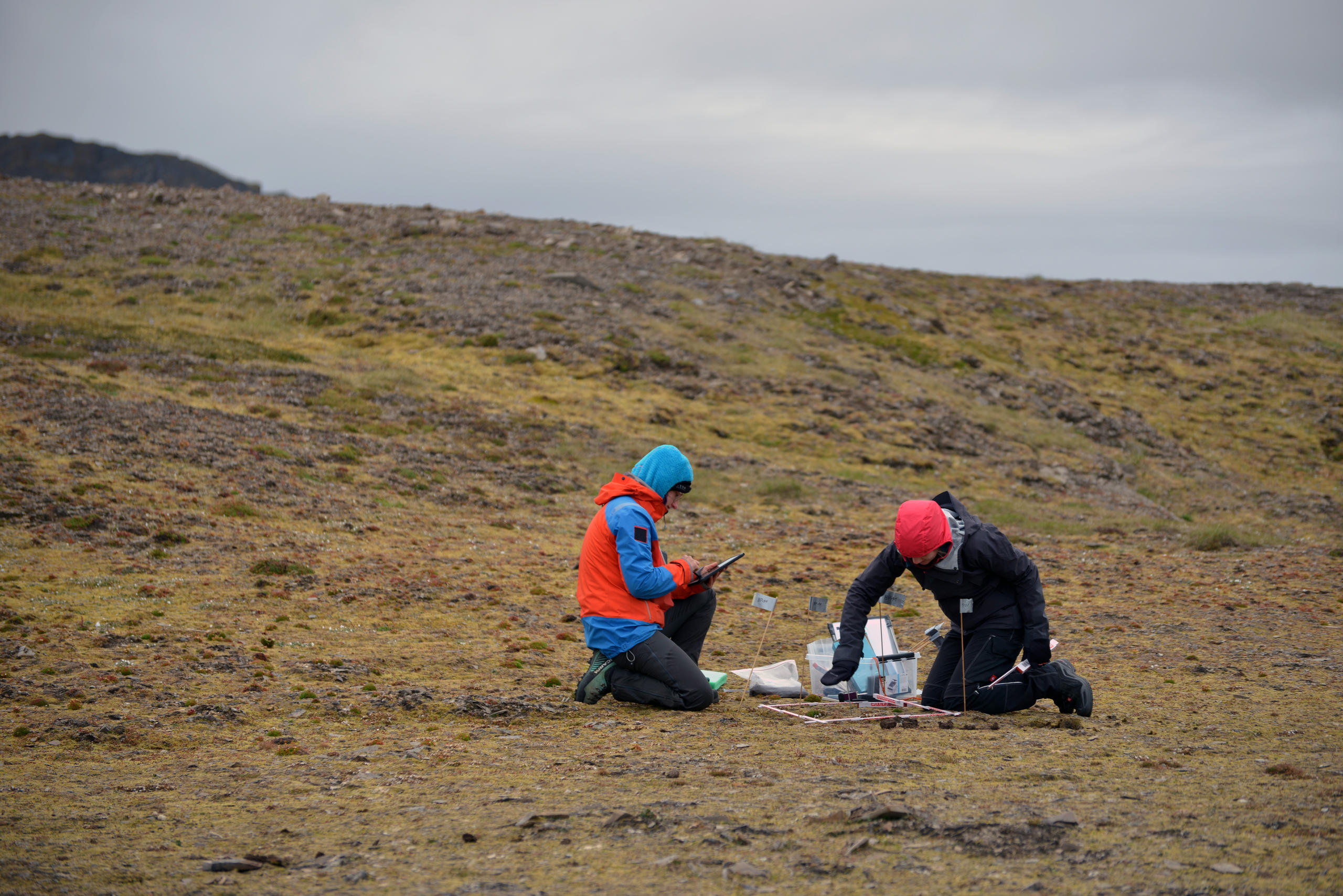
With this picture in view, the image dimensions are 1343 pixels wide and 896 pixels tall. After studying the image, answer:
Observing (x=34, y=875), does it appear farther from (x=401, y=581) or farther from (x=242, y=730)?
(x=401, y=581)

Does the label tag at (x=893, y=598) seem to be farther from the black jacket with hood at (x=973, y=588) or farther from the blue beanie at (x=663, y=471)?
the blue beanie at (x=663, y=471)

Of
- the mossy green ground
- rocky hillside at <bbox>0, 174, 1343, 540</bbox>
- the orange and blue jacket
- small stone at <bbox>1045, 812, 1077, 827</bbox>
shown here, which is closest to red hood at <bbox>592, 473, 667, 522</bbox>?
the orange and blue jacket

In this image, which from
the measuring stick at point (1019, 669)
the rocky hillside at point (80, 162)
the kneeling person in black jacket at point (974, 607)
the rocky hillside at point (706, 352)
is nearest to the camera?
the kneeling person in black jacket at point (974, 607)

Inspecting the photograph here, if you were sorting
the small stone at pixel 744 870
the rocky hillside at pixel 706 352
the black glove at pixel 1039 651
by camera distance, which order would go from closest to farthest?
the small stone at pixel 744 870 → the black glove at pixel 1039 651 → the rocky hillside at pixel 706 352

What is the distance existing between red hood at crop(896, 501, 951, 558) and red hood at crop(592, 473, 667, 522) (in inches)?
64.4

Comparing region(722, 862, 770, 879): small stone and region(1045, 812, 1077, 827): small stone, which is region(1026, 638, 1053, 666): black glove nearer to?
region(1045, 812, 1077, 827): small stone

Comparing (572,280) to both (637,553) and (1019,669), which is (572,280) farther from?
(1019,669)

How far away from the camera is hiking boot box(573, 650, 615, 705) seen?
277 inches

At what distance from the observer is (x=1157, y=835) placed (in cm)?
412

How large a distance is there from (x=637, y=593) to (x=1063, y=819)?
3.20 metres

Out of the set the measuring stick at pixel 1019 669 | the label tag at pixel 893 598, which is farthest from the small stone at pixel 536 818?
the measuring stick at pixel 1019 669

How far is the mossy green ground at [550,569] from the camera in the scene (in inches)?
167

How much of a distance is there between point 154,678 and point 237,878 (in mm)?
3798

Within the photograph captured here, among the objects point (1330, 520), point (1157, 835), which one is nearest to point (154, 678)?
point (1157, 835)
